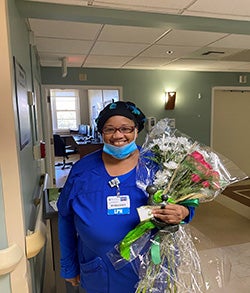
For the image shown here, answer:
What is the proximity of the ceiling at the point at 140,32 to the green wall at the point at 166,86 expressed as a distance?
24 cm

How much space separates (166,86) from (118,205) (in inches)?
168

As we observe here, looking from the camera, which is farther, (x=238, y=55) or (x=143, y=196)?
(x=238, y=55)

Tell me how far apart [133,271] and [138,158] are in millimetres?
514

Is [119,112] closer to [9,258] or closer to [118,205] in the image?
[118,205]

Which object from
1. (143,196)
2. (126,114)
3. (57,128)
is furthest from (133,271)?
(57,128)

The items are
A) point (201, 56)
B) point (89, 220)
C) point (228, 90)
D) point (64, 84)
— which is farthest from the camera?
point (228, 90)

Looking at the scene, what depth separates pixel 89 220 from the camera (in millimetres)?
1164

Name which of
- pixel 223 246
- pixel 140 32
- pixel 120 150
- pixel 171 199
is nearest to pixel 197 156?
pixel 171 199

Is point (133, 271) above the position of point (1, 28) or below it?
below

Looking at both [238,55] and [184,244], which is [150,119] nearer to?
[238,55]

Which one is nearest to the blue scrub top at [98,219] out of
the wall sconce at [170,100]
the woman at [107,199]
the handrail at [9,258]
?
the woman at [107,199]

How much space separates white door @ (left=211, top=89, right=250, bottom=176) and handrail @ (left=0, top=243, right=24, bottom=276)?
4916 millimetres

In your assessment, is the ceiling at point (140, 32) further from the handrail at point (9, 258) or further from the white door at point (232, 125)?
the handrail at point (9, 258)

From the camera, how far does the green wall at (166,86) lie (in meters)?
4.78
